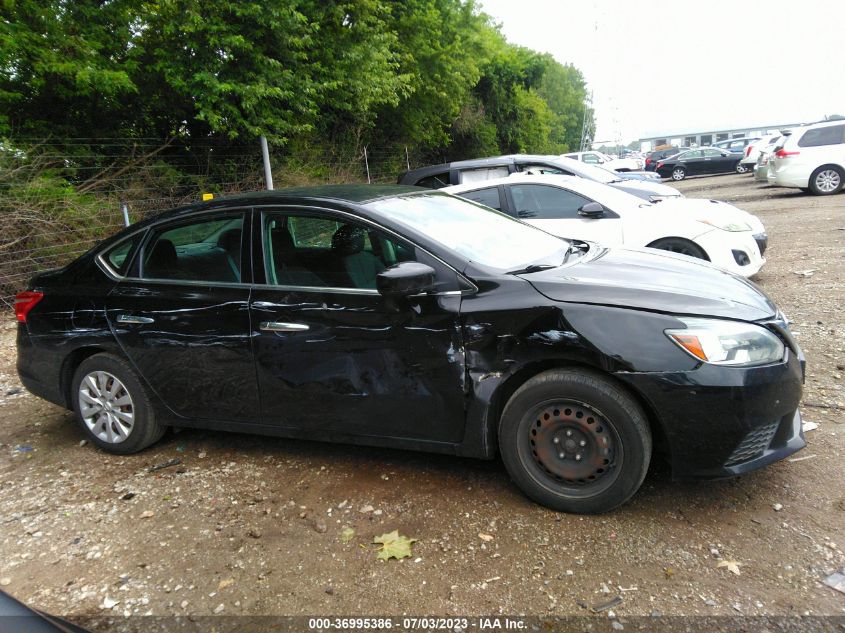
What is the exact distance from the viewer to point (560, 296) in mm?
3027

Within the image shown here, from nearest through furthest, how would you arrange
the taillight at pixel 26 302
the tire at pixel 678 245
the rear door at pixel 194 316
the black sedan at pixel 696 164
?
the rear door at pixel 194 316, the taillight at pixel 26 302, the tire at pixel 678 245, the black sedan at pixel 696 164

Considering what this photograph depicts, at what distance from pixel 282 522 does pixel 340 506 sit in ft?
1.02

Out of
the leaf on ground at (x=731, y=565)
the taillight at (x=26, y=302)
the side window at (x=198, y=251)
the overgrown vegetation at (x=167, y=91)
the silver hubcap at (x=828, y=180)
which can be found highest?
the overgrown vegetation at (x=167, y=91)

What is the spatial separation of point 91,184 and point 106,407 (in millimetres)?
7814

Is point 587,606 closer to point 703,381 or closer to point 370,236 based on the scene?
point 703,381

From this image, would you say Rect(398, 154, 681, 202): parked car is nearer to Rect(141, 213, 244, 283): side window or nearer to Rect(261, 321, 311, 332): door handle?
Rect(141, 213, 244, 283): side window

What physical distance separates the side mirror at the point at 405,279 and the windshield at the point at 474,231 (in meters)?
0.31

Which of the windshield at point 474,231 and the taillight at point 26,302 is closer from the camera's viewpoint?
the windshield at point 474,231

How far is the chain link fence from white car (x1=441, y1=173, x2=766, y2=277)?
603cm

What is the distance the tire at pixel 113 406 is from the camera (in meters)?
4.03

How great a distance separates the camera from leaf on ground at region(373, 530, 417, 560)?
2.91 metres

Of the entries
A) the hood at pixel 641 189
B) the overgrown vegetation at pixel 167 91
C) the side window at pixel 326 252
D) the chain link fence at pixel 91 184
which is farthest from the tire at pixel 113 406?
the hood at pixel 641 189

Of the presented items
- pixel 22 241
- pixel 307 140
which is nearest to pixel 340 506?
pixel 22 241

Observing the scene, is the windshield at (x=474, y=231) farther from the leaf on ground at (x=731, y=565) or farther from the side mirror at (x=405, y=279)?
the leaf on ground at (x=731, y=565)
